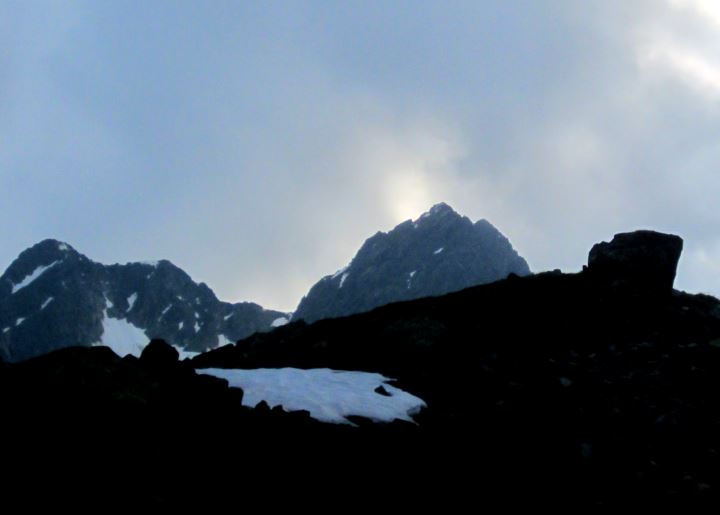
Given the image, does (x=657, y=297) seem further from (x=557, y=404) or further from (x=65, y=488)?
(x=65, y=488)

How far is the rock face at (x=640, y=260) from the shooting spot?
3928cm

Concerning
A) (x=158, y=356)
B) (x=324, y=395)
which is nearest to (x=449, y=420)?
(x=324, y=395)

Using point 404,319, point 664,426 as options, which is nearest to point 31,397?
point 664,426

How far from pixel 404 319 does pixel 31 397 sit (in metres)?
22.5

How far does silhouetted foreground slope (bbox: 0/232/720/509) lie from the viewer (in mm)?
14555

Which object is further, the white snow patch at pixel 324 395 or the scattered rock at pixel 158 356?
the scattered rock at pixel 158 356

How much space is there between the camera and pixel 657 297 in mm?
35875

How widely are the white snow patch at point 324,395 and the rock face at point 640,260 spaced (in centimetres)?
1987

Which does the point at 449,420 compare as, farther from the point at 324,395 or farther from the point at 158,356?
the point at 158,356

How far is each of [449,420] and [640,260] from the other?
78.4 feet

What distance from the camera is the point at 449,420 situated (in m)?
20.3

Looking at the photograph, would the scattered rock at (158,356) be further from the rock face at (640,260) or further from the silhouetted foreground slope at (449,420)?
the rock face at (640,260)

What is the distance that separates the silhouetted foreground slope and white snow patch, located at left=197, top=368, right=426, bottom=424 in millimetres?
779

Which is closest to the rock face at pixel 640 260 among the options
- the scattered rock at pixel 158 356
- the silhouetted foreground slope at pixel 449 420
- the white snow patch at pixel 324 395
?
the silhouetted foreground slope at pixel 449 420
